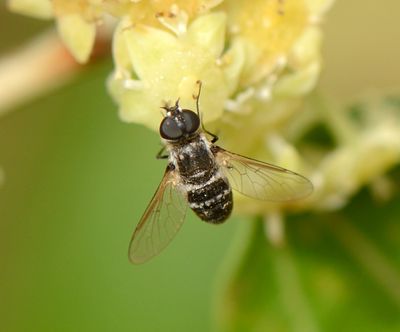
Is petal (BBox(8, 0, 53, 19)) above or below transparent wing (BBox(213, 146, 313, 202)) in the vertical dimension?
above

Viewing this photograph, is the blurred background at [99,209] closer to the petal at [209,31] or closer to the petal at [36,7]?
the petal at [36,7]

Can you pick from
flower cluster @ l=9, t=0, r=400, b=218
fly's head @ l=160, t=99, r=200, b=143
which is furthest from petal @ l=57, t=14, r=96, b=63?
fly's head @ l=160, t=99, r=200, b=143

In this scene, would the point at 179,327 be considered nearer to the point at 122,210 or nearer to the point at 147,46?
the point at 122,210

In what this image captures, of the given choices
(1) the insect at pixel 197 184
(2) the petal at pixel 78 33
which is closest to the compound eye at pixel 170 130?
(1) the insect at pixel 197 184

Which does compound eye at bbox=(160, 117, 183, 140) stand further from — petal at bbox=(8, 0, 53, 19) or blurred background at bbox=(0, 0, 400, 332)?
blurred background at bbox=(0, 0, 400, 332)

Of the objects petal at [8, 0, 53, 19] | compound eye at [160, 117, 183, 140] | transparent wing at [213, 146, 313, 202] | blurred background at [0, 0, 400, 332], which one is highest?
blurred background at [0, 0, 400, 332]

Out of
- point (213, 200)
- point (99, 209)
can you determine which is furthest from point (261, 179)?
point (99, 209)

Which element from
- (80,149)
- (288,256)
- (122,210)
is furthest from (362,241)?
(80,149)

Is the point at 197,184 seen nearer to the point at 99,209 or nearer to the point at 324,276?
the point at 324,276
